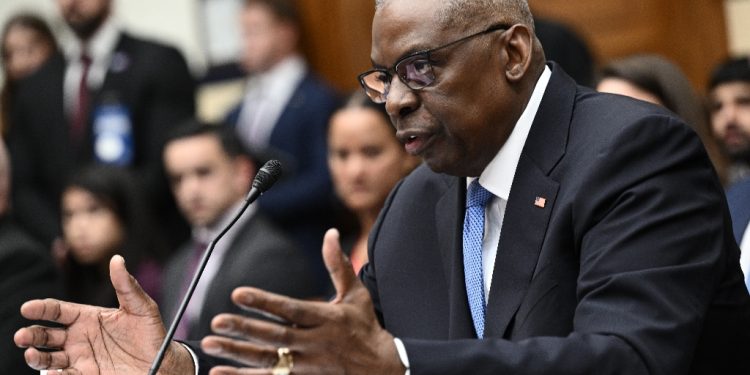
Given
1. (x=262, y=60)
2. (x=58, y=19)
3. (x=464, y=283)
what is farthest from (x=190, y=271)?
(x=58, y=19)

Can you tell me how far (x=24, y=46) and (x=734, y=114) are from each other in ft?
13.2

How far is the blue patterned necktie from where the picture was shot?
2.74 meters

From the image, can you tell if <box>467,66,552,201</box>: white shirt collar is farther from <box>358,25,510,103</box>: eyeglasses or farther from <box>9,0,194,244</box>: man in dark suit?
<box>9,0,194,244</box>: man in dark suit

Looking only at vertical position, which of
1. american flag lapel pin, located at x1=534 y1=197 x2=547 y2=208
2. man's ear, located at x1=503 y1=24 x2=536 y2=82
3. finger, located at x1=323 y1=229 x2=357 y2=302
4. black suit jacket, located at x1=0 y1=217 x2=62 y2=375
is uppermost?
man's ear, located at x1=503 y1=24 x2=536 y2=82

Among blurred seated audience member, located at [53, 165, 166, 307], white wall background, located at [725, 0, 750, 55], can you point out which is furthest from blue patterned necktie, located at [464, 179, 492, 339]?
white wall background, located at [725, 0, 750, 55]

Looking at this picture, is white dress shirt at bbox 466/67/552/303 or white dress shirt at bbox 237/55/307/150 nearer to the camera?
white dress shirt at bbox 466/67/552/303

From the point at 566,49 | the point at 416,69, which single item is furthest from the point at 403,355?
the point at 566,49

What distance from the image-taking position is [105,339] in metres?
2.71

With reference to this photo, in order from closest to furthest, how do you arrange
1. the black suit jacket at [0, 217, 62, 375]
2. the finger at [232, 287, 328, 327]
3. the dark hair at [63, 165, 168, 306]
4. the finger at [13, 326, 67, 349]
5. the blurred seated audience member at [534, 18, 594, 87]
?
the finger at [232, 287, 328, 327] → the finger at [13, 326, 67, 349] → the black suit jacket at [0, 217, 62, 375] → the blurred seated audience member at [534, 18, 594, 87] → the dark hair at [63, 165, 168, 306]

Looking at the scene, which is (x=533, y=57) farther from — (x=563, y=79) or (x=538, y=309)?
(x=538, y=309)

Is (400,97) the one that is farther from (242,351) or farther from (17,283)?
(17,283)

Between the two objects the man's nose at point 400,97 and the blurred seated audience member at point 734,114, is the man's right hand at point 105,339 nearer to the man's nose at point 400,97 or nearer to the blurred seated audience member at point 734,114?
the man's nose at point 400,97

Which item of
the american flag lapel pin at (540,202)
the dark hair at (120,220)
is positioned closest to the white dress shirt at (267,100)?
the dark hair at (120,220)

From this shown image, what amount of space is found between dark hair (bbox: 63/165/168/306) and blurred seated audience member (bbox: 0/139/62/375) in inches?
33.1
